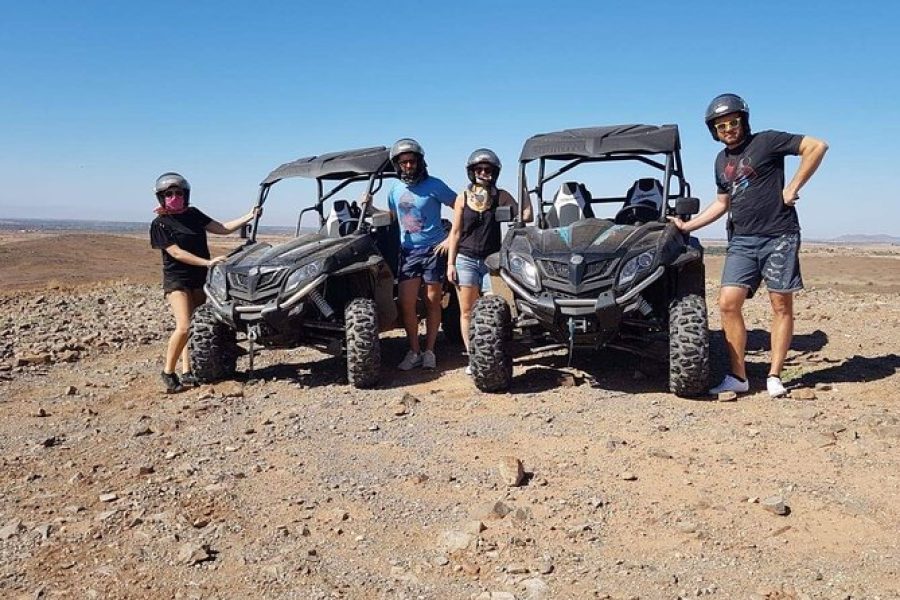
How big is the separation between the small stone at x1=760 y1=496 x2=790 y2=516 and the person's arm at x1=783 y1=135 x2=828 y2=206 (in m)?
2.68

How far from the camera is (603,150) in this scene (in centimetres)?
709

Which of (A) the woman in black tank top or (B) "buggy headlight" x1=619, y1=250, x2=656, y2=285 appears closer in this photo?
(B) "buggy headlight" x1=619, y1=250, x2=656, y2=285

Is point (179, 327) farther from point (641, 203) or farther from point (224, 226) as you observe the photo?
point (641, 203)

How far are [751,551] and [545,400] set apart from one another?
2.75 m

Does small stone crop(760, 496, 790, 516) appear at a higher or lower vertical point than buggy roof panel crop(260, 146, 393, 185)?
lower

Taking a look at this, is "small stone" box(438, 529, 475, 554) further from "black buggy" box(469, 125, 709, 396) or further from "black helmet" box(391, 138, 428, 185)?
"black helmet" box(391, 138, 428, 185)

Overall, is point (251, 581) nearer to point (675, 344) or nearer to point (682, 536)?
point (682, 536)

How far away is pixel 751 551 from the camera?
3352 millimetres

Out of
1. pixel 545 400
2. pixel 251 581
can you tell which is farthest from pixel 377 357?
pixel 251 581

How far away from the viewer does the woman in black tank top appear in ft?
23.0

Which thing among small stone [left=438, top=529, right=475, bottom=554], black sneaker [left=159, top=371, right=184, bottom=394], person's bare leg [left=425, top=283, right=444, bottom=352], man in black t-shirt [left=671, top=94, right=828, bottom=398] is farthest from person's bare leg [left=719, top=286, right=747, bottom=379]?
black sneaker [left=159, top=371, right=184, bottom=394]

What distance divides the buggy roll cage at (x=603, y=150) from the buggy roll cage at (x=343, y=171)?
4.96 feet

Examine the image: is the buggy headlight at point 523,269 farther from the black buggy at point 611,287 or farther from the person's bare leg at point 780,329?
the person's bare leg at point 780,329

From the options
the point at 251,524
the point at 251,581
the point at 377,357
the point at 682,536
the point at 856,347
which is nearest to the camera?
the point at 251,581
